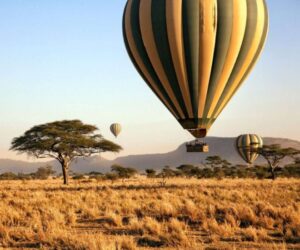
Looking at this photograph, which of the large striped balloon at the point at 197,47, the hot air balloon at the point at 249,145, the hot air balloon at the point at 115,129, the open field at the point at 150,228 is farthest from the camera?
the hot air balloon at the point at 115,129

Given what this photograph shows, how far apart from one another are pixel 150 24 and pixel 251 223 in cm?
1244

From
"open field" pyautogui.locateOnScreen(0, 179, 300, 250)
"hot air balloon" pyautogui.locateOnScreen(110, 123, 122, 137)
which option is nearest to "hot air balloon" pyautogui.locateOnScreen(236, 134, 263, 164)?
"hot air balloon" pyautogui.locateOnScreen(110, 123, 122, 137)

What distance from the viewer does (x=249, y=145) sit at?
6925 centimetres

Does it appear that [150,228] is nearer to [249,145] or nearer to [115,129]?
[249,145]

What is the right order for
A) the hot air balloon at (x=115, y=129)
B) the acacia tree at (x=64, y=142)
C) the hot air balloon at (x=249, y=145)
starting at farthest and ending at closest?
the hot air balloon at (x=115, y=129)
the hot air balloon at (x=249, y=145)
the acacia tree at (x=64, y=142)

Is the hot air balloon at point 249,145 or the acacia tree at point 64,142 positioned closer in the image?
the acacia tree at point 64,142

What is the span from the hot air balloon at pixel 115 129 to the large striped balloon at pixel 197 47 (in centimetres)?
4599

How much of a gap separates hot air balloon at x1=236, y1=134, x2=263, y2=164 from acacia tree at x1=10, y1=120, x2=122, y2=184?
27.5 meters

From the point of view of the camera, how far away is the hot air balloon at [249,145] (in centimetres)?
6925

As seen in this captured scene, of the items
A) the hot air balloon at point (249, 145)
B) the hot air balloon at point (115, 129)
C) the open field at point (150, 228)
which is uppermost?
the hot air balloon at point (115, 129)

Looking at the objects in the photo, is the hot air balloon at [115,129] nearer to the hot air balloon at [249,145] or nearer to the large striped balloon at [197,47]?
the hot air balloon at [249,145]

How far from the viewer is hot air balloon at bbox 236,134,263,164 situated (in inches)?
2726

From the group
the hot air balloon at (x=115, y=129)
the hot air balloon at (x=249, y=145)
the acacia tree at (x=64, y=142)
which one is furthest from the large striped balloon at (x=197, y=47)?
the hot air balloon at (x=115, y=129)

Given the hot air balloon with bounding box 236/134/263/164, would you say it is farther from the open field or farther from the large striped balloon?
the open field
